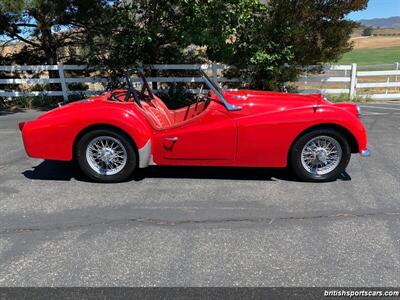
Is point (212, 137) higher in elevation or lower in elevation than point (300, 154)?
higher

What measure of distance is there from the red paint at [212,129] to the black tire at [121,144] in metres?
0.10

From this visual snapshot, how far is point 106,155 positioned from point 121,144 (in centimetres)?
24

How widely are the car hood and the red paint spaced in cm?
1

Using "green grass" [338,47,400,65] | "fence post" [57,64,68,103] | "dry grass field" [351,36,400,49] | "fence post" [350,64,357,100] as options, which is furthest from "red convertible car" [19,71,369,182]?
"dry grass field" [351,36,400,49]

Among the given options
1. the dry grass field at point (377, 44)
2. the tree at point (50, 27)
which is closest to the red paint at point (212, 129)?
the tree at point (50, 27)

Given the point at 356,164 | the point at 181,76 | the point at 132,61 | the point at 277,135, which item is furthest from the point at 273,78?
the point at 277,135

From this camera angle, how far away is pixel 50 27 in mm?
12836

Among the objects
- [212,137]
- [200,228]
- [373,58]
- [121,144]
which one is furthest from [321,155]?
[373,58]

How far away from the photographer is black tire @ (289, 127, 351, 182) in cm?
494

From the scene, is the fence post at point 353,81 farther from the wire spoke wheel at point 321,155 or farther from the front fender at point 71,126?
the front fender at point 71,126

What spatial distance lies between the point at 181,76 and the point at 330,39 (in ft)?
15.1

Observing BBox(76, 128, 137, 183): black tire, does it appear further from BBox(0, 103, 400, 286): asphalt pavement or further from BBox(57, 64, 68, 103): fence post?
BBox(57, 64, 68, 103): fence post

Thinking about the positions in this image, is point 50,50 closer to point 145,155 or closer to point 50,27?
point 50,27

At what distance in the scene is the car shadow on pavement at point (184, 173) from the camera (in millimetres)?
5383
